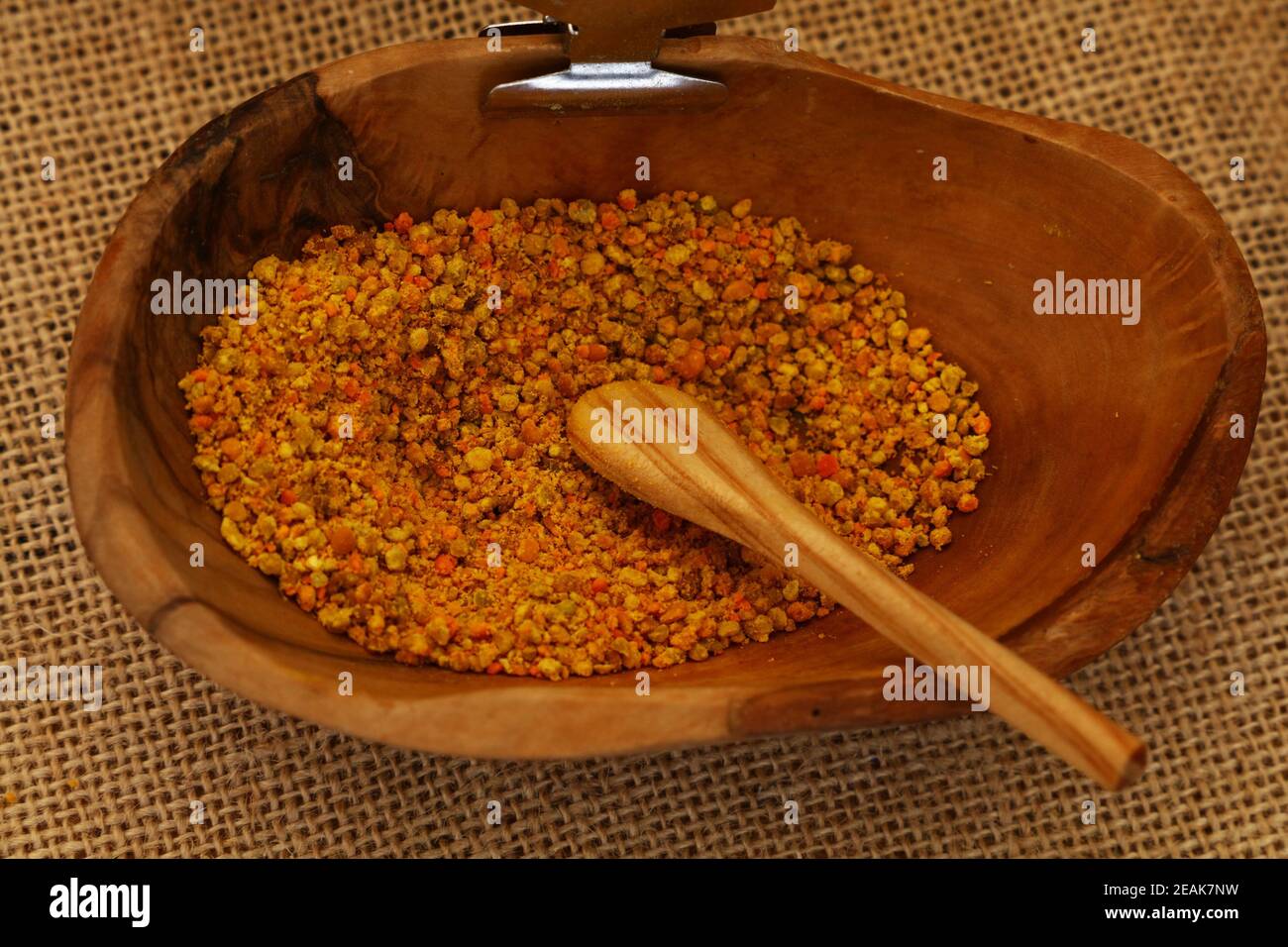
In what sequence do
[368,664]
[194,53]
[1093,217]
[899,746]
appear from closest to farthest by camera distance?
[368,664] < [1093,217] < [899,746] < [194,53]

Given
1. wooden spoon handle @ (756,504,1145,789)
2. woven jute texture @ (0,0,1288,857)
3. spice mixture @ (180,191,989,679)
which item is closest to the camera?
wooden spoon handle @ (756,504,1145,789)

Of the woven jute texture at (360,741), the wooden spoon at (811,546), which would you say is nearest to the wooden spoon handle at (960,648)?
the wooden spoon at (811,546)

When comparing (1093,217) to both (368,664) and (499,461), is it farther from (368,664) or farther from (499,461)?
(368,664)

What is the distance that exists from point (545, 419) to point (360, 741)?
1.11 feet

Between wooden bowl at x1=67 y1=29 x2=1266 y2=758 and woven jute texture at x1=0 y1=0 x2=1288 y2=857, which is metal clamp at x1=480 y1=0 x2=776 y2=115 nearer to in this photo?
wooden bowl at x1=67 y1=29 x2=1266 y2=758

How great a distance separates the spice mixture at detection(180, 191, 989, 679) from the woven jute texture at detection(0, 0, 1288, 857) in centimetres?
21

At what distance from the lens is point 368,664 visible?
0.90 metres

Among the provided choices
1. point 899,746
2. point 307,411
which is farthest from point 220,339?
Result: point 899,746

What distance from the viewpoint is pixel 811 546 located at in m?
0.92

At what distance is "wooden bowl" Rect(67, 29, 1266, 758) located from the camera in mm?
808

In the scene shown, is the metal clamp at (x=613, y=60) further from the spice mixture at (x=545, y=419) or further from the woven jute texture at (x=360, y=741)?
the woven jute texture at (x=360, y=741)

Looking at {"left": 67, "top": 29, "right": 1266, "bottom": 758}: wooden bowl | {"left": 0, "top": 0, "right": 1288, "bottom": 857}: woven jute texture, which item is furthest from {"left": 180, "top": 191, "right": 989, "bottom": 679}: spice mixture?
{"left": 0, "top": 0, "right": 1288, "bottom": 857}: woven jute texture

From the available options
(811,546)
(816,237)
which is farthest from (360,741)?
(816,237)

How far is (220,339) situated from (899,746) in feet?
2.28
